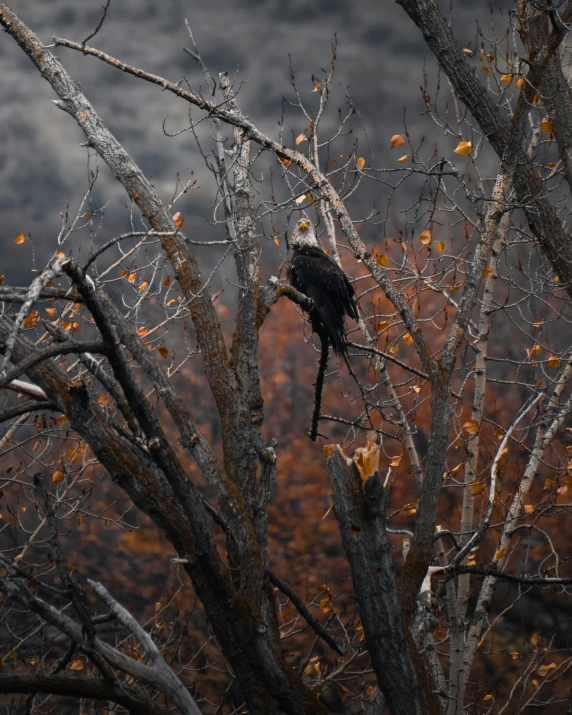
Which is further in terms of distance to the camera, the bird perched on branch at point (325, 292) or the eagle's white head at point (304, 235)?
the eagle's white head at point (304, 235)

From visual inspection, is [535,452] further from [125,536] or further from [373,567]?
[125,536]

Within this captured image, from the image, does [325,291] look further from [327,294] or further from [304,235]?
[304,235]

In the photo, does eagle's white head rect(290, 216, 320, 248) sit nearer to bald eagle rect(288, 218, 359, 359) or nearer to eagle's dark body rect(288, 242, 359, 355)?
bald eagle rect(288, 218, 359, 359)

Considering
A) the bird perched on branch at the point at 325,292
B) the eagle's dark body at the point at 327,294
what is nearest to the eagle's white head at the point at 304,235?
the bird perched on branch at the point at 325,292

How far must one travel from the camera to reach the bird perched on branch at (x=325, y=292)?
456cm

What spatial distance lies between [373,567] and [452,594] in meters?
2.99

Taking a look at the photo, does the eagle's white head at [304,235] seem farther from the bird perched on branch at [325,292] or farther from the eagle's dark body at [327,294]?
the eagle's dark body at [327,294]

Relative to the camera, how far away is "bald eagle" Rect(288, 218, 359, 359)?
458cm

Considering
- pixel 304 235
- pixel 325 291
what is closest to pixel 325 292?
pixel 325 291

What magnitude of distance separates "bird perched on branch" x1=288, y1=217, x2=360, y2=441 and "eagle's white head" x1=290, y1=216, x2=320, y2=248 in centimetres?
5

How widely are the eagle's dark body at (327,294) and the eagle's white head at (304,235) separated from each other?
260 mm

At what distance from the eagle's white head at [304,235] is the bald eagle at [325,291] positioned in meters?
0.08

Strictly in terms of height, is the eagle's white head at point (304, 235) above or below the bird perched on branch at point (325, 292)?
above

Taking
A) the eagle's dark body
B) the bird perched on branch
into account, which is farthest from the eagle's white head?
the eagle's dark body
